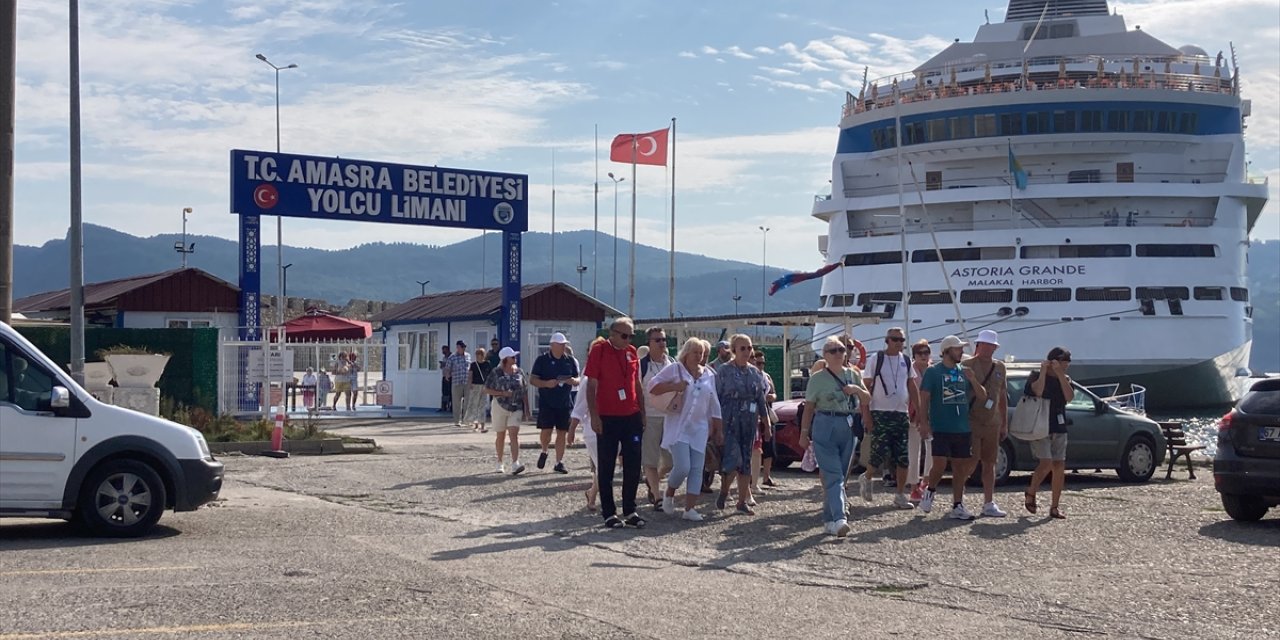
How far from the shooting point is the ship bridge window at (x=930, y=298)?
3962 centimetres

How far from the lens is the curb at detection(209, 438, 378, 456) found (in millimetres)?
18828

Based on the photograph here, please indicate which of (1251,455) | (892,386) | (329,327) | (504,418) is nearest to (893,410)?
(892,386)

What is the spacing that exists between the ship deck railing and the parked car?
Answer: 2484 centimetres

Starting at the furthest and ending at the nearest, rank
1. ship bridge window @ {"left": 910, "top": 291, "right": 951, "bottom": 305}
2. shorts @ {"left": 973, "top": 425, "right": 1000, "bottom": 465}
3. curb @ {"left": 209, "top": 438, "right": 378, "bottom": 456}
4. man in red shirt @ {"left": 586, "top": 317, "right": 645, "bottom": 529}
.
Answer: ship bridge window @ {"left": 910, "top": 291, "right": 951, "bottom": 305} < curb @ {"left": 209, "top": 438, "right": 378, "bottom": 456} < shorts @ {"left": 973, "top": 425, "right": 1000, "bottom": 465} < man in red shirt @ {"left": 586, "top": 317, "right": 645, "bottom": 529}

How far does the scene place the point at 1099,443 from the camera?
15.7 m

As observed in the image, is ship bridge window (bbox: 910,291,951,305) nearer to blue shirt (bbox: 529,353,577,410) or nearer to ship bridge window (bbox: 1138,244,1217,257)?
ship bridge window (bbox: 1138,244,1217,257)

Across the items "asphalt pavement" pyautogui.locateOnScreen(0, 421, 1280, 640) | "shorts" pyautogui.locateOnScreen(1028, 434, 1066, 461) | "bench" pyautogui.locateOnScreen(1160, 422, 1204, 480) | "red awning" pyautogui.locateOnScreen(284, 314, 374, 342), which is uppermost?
"red awning" pyautogui.locateOnScreen(284, 314, 374, 342)

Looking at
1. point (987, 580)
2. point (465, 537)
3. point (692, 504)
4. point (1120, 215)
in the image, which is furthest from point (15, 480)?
point (1120, 215)

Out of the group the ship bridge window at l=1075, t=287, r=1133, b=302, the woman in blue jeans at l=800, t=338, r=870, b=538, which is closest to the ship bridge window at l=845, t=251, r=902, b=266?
the ship bridge window at l=1075, t=287, r=1133, b=302

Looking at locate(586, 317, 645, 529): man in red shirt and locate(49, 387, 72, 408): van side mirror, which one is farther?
locate(586, 317, 645, 529): man in red shirt

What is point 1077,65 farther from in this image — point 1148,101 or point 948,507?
point 948,507

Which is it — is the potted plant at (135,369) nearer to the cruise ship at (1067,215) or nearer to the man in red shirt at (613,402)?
the man in red shirt at (613,402)

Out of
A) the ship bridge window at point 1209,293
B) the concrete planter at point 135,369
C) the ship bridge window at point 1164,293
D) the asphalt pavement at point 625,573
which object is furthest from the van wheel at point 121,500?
the ship bridge window at point 1209,293

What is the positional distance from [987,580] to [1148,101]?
34968mm
